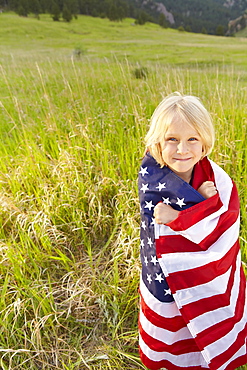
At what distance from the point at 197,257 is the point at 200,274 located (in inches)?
3.3

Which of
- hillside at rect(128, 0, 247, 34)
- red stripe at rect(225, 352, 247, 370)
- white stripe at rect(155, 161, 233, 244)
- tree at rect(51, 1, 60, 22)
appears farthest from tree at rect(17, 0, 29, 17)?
Answer: hillside at rect(128, 0, 247, 34)

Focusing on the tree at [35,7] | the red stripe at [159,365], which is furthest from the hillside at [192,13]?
the red stripe at [159,365]

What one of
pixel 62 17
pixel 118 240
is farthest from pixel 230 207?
pixel 62 17

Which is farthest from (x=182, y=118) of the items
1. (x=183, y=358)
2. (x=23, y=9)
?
(x=23, y=9)

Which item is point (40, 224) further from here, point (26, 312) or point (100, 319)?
point (100, 319)

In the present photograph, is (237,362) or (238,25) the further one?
(238,25)

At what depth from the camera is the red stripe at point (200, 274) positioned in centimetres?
126

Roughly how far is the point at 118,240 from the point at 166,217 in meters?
1.10

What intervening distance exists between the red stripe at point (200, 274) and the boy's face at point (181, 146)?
450mm

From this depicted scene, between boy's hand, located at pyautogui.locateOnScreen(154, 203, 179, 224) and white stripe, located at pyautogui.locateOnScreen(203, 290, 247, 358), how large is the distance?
2.11 ft

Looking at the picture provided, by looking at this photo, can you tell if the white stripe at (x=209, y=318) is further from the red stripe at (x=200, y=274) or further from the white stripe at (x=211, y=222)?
the white stripe at (x=211, y=222)

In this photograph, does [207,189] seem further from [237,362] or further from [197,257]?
[237,362]

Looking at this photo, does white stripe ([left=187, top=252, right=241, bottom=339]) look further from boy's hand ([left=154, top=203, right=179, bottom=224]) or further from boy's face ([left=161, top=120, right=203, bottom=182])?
boy's face ([left=161, top=120, right=203, bottom=182])

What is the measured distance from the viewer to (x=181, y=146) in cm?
115
